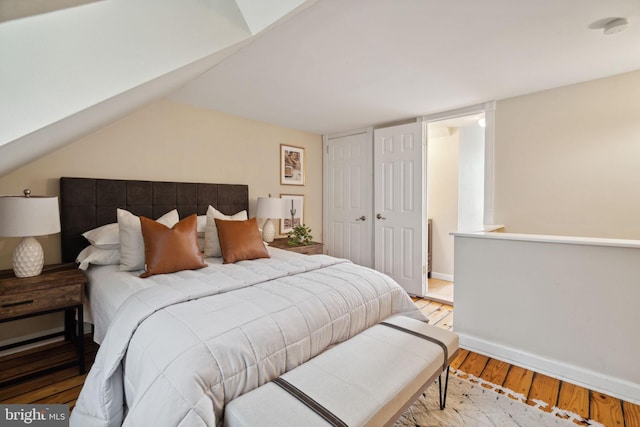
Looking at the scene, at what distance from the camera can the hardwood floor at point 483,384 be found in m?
1.75

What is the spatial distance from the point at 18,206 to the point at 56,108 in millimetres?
1244

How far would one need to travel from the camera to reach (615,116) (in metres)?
2.55

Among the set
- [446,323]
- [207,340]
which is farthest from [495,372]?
[207,340]

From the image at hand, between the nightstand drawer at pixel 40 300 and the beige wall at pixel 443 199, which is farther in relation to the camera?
the beige wall at pixel 443 199

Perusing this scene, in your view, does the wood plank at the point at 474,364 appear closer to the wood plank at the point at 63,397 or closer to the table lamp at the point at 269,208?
the table lamp at the point at 269,208

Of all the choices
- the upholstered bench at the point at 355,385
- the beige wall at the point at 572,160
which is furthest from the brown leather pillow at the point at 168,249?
the beige wall at the point at 572,160

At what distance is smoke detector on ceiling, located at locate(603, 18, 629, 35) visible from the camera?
1.73 m

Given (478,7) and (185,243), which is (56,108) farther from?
(478,7)

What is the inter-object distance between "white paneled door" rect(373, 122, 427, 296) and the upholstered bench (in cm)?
216

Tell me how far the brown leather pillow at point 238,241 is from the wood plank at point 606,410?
2.41 m

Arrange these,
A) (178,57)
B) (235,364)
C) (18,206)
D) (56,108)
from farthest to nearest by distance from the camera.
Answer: (18,206)
(178,57)
(235,364)
(56,108)

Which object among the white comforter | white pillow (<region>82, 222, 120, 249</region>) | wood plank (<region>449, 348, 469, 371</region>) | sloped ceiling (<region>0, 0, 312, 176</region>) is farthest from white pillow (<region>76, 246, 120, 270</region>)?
wood plank (<region>449, 348, 469, 371</region>)

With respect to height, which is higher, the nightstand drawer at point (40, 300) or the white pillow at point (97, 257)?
the white pillow at point (97, 257)

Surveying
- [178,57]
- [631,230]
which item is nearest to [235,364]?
[178,57]
